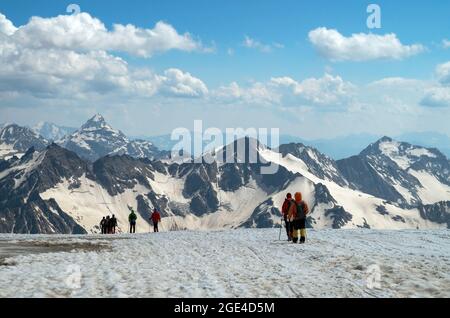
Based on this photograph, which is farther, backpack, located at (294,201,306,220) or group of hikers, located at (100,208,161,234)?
group of hikers, located at (100,208,161,234)

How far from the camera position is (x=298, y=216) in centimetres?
2941

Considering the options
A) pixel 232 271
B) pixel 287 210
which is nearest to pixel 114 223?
pixel 287 210

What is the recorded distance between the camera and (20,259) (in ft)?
72.0

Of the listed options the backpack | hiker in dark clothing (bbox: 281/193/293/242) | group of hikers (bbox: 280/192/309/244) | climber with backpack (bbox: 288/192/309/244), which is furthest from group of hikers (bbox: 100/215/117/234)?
the backpack

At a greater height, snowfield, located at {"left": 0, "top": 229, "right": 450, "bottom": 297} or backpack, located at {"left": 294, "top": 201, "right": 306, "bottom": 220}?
backpack, located at {"left": 294, "top": 201, "right": 306, "bottom": 220}

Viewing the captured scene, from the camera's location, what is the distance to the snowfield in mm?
14500

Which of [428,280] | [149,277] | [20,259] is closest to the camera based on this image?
[428,280]

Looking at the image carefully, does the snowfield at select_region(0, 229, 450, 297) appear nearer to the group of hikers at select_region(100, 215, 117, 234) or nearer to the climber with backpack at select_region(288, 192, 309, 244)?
the climber with backpack at select_region(288, 192, 309, 244)

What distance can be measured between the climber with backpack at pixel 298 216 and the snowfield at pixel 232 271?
153 cm

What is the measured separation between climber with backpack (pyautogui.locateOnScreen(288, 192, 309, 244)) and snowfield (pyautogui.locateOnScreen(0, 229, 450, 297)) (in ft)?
5.01

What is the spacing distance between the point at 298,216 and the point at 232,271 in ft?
38.4
